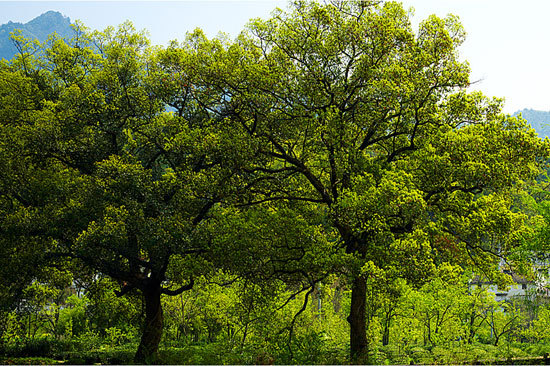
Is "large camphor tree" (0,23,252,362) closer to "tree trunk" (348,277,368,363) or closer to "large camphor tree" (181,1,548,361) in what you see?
"large camphor tree" (181,1,548,361)

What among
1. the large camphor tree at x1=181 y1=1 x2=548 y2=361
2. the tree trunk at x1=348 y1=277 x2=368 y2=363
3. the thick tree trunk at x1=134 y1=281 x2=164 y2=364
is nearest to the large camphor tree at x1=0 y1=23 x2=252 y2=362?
the thick tree trunk at x1=134 y1=281 x2=164 y2=364

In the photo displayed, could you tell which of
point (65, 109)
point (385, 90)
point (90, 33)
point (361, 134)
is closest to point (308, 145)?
point (361, 134)

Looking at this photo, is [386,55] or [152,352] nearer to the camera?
[386,55]

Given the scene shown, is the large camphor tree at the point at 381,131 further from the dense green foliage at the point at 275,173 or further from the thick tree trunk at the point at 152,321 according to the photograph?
the thick tree trunk at the point at 152,321

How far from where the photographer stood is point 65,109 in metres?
17.9

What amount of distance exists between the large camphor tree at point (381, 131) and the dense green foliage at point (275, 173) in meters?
0.06

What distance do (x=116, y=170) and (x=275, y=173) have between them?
5.55 m

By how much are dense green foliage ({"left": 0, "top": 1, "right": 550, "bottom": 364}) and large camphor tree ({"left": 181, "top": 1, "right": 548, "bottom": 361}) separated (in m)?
0.06

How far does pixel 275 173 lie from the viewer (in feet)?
58.7

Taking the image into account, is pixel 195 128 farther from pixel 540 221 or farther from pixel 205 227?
pixel 540 221

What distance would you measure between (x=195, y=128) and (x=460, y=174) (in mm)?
8609

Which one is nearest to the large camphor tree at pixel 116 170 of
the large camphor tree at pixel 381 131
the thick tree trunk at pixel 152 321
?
the thick tree trunk at pixel 152 321

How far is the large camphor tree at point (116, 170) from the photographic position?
50.8 feet

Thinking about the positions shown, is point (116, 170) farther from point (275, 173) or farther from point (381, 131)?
point (381, 131)
